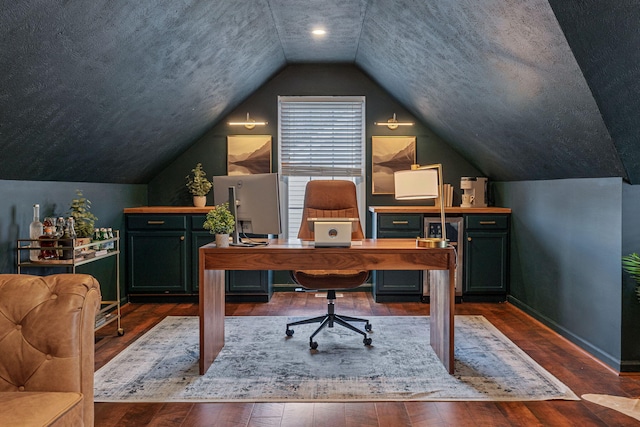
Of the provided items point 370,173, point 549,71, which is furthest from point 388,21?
point 370,173

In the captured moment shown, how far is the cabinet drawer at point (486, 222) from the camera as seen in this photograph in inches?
192

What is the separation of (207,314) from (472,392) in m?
1.60

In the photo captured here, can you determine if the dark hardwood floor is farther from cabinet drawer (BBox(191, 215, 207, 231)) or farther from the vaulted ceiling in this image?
cabinet drawer (BBox(191, 215, 207, 231))

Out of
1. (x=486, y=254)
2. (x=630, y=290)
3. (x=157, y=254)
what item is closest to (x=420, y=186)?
(x=630, y=290)

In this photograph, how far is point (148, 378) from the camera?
2930mm

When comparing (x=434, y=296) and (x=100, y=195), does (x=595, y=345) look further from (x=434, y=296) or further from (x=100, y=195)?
(x=100, y=195)

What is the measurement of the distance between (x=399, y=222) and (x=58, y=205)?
297 cm

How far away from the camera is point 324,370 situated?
3053 millimetres

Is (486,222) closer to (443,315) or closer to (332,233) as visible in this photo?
(443,315)

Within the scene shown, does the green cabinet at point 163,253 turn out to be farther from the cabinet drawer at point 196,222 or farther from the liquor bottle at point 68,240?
the liquor bottle at point 68,240

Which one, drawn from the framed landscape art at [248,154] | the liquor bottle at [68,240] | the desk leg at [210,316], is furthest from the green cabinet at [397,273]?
the liquor bottle at [68,240]

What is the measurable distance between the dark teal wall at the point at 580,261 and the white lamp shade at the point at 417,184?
1122 millimetres

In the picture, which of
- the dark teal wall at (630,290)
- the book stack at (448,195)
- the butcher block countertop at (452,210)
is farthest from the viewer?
the book stack at (448,195)

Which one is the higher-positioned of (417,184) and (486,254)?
(417,184)
